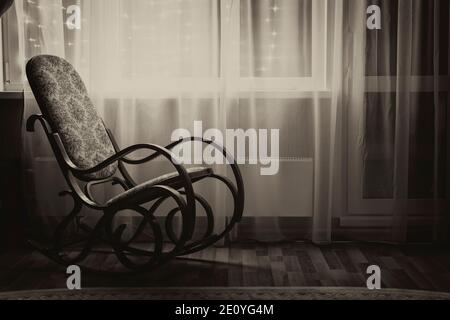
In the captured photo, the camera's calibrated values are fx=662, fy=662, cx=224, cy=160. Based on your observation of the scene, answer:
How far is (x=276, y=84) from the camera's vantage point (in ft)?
12.6

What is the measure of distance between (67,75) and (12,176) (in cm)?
72

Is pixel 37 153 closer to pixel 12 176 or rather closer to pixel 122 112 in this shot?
pixel 12 176

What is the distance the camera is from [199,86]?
3785 mm

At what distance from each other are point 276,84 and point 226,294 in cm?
143

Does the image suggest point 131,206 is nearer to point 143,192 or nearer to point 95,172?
point 143,192

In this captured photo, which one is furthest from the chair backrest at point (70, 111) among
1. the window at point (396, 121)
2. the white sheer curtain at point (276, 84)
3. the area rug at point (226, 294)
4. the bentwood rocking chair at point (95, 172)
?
the window at point (396, 121)

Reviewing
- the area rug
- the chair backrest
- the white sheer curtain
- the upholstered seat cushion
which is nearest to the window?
the white sheer curtain

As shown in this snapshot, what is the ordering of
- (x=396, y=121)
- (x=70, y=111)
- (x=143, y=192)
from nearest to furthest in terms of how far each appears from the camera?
1. (x=143, y=192)
2. (x=70, y=111)
3. (x=396, y=121)

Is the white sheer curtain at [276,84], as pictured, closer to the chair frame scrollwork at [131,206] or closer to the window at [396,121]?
the window at [396,121]

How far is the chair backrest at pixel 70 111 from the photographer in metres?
3.23

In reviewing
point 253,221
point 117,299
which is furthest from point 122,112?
point 117,299

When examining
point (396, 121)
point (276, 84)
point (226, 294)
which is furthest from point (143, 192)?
point (396, 121)

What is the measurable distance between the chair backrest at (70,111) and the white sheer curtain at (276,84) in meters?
0.29

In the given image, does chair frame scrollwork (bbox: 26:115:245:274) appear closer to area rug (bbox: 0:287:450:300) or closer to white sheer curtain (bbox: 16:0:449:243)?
area rug (bbox: 0:287:450:300)
